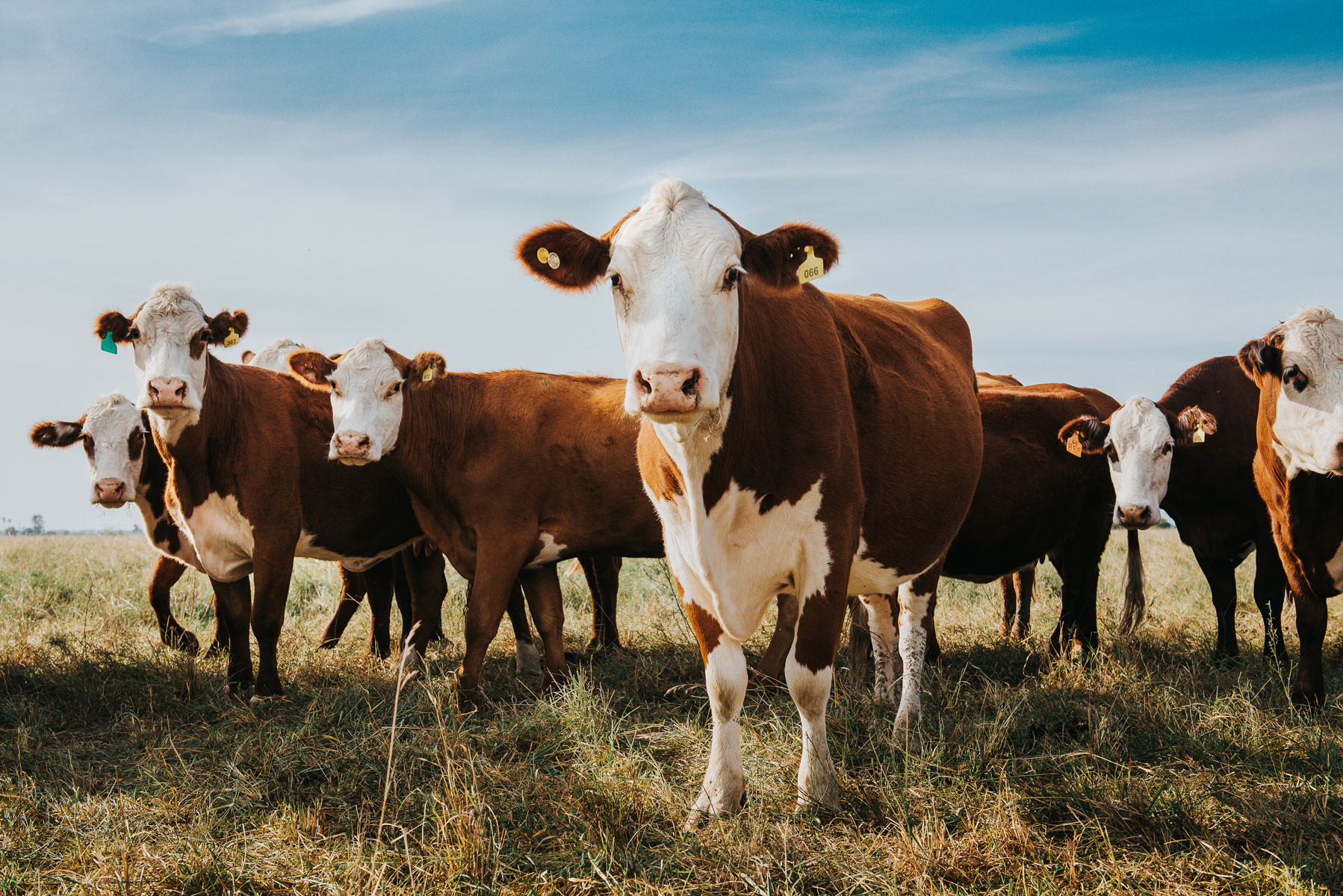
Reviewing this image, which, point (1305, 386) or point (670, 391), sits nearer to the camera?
point (670, 391)

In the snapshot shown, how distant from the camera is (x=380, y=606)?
8.91 m

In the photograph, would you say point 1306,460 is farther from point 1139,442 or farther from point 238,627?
point 238,627

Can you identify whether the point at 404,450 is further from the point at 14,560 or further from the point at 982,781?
the point at 14,560

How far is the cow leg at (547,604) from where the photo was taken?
24.0 feet

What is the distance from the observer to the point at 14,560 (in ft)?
54.3

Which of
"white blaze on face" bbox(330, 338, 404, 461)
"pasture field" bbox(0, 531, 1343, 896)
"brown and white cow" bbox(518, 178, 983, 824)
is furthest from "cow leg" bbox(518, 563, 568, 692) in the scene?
"brown and white cow" bbox(518, 178, 983, 824)

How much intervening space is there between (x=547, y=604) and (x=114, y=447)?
4.04 m

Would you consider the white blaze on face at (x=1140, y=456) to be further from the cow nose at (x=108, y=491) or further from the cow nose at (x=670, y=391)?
the cow nose at (x=108, y=491)

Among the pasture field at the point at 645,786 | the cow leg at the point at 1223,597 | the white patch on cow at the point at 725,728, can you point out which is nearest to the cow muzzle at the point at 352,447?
the pasture field at the point at 645,786

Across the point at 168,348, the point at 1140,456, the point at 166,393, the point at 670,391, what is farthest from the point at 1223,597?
the point at 168,348

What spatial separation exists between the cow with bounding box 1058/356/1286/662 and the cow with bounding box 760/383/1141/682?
0.30 metres

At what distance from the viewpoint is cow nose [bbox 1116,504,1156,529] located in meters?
7.69

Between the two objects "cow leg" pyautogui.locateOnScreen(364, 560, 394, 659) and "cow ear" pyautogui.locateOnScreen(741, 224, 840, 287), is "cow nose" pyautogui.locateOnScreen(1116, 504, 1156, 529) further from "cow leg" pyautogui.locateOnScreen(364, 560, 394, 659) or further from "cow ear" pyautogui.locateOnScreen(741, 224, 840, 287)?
"cow leg" pyautogui.locateOnScreen(364, 560, 394, 659)

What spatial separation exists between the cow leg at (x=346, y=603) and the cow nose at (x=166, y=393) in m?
3.14
